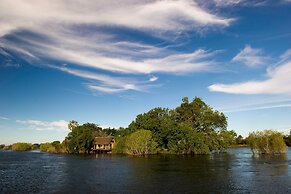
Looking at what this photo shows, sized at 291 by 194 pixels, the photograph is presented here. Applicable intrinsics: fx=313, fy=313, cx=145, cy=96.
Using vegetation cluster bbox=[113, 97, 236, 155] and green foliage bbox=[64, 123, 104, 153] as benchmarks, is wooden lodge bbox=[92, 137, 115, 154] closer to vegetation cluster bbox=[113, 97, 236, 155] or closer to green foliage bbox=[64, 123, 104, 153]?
green foliage bbox=[64, 123, 104, 153]

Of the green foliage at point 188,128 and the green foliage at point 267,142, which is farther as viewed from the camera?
the green foliage at point 188,128

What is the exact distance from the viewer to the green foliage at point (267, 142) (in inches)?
3297

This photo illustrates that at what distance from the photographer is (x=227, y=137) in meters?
105

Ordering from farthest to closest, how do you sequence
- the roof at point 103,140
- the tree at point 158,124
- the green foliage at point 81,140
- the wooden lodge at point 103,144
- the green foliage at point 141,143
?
the roof at point 103,140, the wooden lodge at point 103,144, the green foliage at point 81,140, the tree at point 158,124, the green foliage at point 141,143

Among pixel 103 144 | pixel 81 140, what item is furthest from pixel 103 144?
pixel 81 140

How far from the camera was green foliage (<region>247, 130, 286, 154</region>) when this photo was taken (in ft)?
275

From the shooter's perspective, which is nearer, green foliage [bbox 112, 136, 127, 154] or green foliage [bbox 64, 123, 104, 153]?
green foliage [bbox 112, 136, 127, 154]

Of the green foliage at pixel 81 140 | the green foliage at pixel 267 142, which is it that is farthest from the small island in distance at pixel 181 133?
the green foliage at pixel 81 140

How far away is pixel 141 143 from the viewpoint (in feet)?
331

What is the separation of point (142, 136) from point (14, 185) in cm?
6336

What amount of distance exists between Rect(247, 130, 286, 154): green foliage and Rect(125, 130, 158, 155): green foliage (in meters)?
31.6

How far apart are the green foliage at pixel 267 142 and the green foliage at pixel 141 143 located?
3160 centimetres

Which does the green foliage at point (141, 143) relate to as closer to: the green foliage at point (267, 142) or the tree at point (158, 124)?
the tree at point (158, 124)

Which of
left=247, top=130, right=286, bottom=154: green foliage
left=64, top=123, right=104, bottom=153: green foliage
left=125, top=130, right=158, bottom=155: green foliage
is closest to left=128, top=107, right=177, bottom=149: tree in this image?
left=125, top=130, right=158, bottom=155: green foliage
